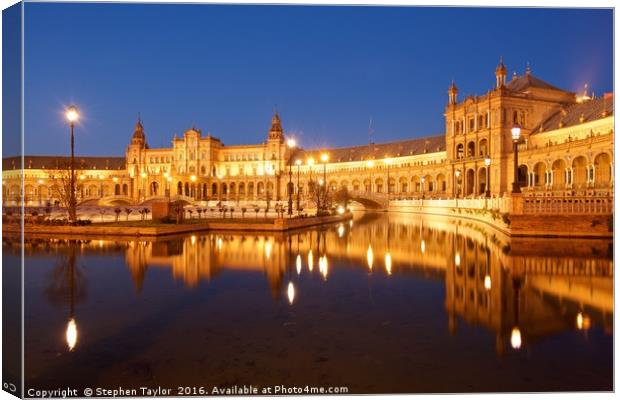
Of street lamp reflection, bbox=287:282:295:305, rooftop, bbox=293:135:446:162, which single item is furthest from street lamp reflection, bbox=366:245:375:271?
rooftop, bbox=293:135:446:162

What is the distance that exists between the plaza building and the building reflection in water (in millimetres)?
6468

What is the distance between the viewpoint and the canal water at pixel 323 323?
604cm

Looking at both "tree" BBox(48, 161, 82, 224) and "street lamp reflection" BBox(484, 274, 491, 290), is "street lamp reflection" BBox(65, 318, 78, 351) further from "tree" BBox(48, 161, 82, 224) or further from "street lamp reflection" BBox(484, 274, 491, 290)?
"tree" BBox(48, 161, 82, 224)

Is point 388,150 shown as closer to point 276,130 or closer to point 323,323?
point 276,130

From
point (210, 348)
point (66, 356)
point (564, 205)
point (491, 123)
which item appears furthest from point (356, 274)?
point (491, 123)

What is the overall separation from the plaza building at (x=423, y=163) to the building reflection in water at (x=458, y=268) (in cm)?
647

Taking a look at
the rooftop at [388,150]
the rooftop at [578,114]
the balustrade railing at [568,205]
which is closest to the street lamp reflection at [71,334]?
the balustrade railing at [568,205]

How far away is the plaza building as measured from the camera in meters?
58.5

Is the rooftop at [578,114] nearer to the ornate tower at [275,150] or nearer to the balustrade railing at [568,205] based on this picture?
the balustrade railing at [568,205]

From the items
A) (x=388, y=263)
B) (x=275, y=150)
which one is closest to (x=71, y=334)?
(x=388, y=263)

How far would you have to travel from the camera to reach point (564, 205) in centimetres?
2408

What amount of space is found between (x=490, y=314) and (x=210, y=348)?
498 centimetres

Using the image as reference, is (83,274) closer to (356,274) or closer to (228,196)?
(356,274)

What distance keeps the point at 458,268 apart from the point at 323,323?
7492 mm
